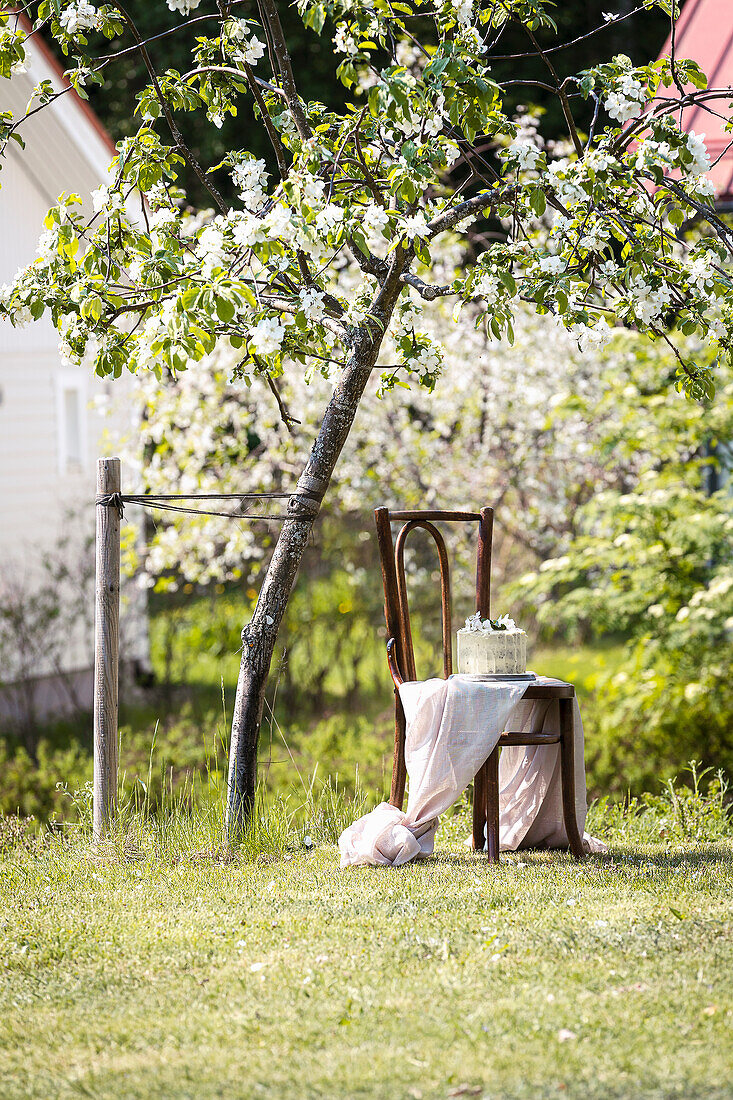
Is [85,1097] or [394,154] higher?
[394,154]

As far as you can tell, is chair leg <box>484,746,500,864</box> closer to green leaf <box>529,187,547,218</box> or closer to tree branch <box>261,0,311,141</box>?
green leaf <box>529,187,547,218</box>

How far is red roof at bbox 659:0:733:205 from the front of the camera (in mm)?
6867

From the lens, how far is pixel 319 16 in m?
3.31

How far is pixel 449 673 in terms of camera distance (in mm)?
4645

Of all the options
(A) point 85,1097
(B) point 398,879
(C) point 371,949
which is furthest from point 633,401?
(A) point 85,1097

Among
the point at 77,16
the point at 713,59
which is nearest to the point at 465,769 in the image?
the point at 77,16

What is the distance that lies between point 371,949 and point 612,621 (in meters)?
4.40

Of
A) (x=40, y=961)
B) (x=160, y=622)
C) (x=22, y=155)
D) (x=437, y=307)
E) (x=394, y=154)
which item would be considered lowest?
(x=40, y=961)

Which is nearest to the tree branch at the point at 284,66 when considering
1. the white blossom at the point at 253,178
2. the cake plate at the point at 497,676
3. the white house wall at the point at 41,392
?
the white blossom at the point at 253,178

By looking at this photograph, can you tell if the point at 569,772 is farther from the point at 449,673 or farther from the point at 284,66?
the point at 284,66

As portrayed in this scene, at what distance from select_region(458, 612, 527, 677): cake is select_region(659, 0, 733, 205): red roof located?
3.68 metres

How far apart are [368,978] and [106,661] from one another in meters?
2.00

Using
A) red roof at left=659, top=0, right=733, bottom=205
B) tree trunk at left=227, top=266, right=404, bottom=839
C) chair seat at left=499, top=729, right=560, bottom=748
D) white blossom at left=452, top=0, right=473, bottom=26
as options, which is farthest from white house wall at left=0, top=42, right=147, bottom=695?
white blossom at left=452, top=0, right=473, bottom=26

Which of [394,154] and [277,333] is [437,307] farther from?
[277,333]
